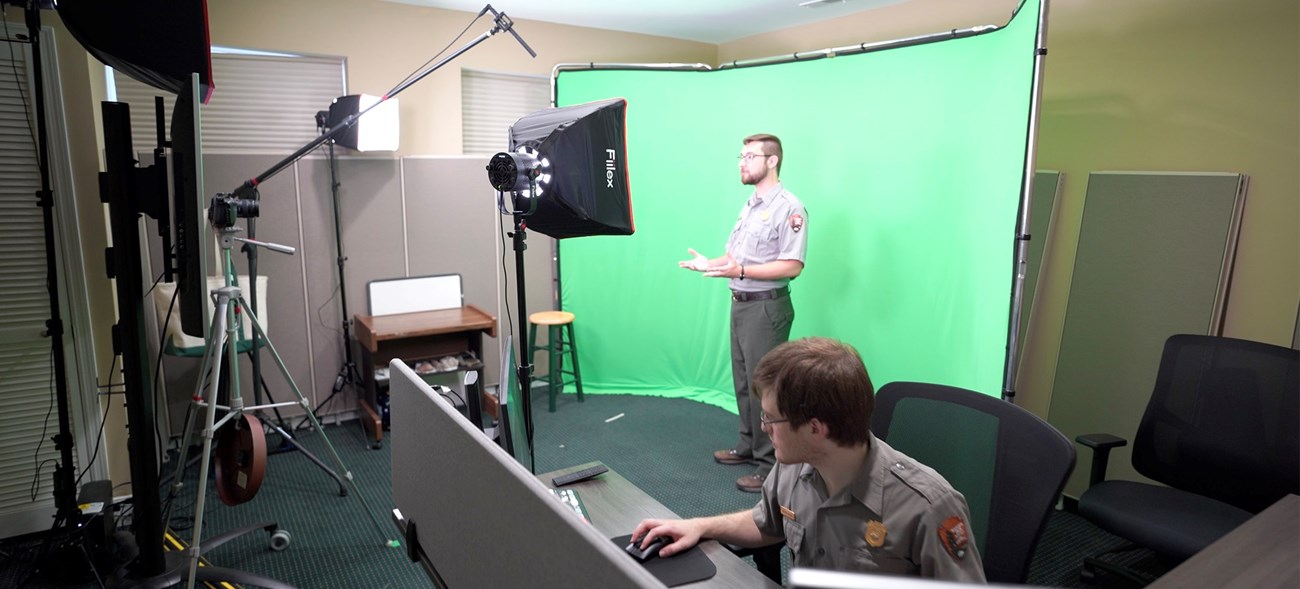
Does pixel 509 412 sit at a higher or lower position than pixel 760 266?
lower

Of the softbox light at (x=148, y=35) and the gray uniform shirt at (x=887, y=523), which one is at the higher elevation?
the softbox light at (x=148, y=35)

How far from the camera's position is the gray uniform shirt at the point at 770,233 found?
10.4ft

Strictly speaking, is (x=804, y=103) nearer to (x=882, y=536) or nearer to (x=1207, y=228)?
(x=1207, y=228)

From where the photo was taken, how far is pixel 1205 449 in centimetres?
221

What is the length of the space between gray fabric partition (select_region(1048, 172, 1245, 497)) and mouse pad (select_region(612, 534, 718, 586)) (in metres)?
2.33

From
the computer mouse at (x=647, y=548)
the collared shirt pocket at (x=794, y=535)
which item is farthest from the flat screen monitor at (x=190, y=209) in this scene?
the collared shirt pocket at (x=794, y=535)

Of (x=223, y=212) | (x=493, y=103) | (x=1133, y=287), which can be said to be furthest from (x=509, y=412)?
(x=493, y=103)

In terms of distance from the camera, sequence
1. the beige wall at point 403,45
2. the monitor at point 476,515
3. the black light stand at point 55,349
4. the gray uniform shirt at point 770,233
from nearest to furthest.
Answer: the monitor at point 476,515
the black light stand at point 55,349
the gray uniform shirt at point 770,233
the beige wall at point 403,45

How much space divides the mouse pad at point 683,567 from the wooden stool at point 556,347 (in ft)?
9.31

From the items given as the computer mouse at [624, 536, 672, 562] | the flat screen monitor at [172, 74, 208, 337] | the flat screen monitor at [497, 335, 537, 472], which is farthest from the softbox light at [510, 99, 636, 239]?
the computer mouse at [624, 536, 672, 562]

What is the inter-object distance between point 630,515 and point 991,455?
844mm

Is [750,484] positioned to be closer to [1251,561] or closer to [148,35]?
[1251,561]

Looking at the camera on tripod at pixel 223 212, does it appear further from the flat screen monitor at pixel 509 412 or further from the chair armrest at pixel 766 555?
the chair armrest at pixel 766 555

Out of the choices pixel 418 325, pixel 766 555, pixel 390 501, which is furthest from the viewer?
pixel 418 325
